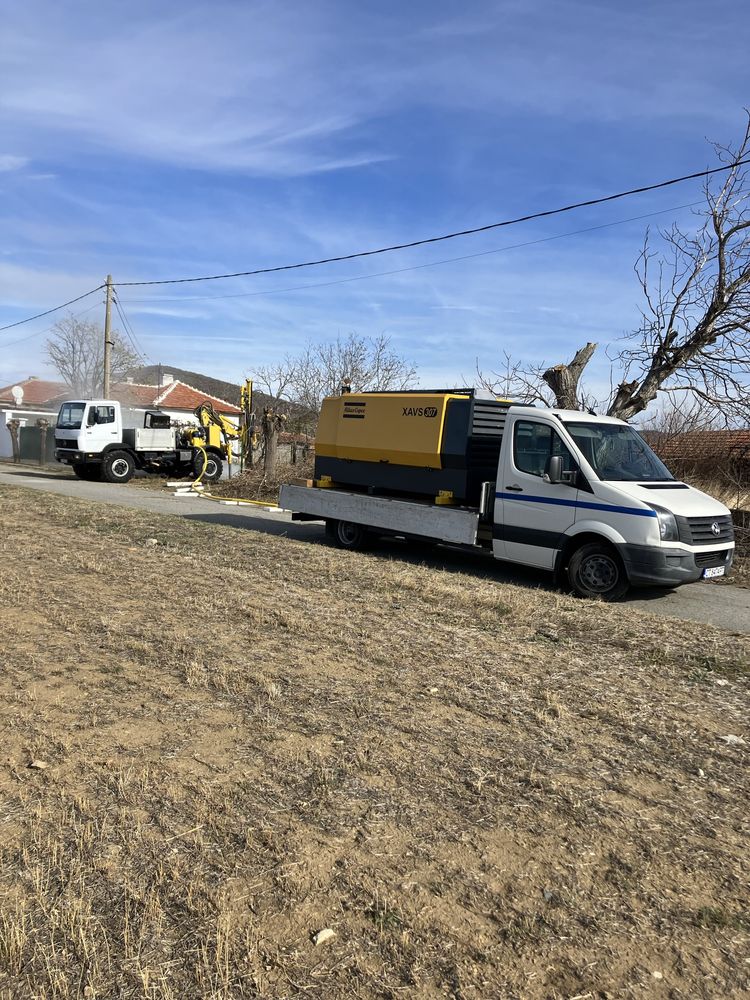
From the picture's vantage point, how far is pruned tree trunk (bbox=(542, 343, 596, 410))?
14687 millimetres

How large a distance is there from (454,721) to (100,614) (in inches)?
139

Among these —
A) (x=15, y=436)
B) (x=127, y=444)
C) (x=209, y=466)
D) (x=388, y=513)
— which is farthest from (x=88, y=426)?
(x=388, y=513)

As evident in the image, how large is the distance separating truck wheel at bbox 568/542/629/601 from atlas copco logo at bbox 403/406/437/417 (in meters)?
2.66

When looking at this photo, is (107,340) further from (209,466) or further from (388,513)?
(388,513)

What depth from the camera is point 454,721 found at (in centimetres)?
447

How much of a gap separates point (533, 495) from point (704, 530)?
191 centimetres

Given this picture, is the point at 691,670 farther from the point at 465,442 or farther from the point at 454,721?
the point at 465,442

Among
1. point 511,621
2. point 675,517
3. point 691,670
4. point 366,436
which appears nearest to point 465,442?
point 366,436

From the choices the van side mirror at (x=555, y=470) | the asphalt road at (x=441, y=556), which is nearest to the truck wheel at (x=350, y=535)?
the asphalt road at (x=441, y=556)

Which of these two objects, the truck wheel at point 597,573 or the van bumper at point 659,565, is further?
the truck wheel at point 597,573

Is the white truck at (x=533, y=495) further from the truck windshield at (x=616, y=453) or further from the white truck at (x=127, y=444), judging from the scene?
the white truck at (x=127, y=444)

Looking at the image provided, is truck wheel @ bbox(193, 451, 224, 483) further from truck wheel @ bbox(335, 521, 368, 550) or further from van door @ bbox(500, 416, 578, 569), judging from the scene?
van door @ bbox(500, 416, 578, 569)

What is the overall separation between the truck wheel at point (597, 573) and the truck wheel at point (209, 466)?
17.9 meters

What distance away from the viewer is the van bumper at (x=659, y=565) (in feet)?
26.5
